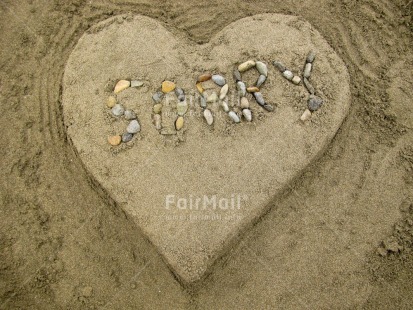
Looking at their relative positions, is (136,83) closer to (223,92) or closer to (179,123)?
(179,123)

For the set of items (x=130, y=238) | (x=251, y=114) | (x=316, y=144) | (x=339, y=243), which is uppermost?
(x=251, y=114)

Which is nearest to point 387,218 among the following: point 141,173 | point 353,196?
point 353,196

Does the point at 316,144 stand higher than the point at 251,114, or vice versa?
the point at 251,114

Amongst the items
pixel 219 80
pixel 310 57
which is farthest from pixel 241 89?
pixel 310 57

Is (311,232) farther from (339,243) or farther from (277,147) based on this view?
(277,147)

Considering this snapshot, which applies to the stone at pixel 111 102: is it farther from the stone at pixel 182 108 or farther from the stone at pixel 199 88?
the stone at pixel 199 88

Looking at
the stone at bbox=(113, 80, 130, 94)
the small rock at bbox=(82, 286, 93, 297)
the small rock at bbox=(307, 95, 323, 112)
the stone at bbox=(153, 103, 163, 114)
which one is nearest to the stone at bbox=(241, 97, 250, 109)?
the small rock at bbox=(307, 95, 323, 112)

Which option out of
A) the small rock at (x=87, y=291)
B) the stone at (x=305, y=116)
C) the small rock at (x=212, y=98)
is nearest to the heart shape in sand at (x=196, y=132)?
the stone at (x=305, y=116)
